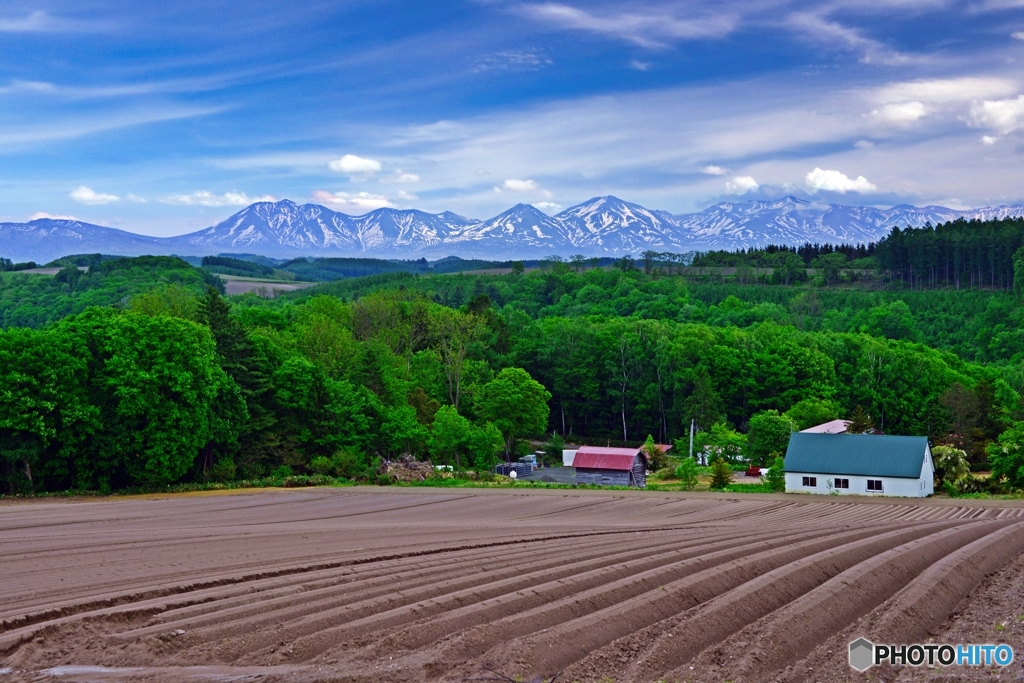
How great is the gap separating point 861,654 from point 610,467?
170 ft

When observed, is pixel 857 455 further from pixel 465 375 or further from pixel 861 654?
pixel 465 375

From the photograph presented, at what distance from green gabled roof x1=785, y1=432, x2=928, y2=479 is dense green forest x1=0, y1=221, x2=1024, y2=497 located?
15.4 ft

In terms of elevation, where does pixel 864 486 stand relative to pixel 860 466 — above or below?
below

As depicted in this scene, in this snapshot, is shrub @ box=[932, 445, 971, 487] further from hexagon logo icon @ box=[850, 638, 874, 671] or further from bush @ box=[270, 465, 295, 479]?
hexagon logo icon @ box=[850, 638, 874, 671]

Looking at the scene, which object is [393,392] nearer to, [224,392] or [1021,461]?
[224,392]

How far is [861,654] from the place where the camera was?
49.3 ft

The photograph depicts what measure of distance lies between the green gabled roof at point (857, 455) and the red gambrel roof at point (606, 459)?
45.7 ft

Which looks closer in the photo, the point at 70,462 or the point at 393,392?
the point at 70,462

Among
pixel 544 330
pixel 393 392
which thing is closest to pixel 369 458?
pixel 393 392

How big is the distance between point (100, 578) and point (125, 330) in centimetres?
3388

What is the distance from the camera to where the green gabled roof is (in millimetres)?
51444

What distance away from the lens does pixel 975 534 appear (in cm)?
2962

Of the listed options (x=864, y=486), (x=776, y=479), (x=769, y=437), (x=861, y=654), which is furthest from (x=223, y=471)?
(x=861, y=654)

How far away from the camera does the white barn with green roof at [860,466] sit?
51.2 m
